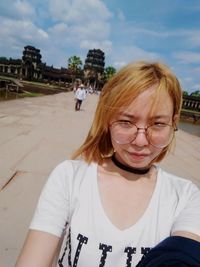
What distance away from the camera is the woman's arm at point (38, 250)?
104 centimetres

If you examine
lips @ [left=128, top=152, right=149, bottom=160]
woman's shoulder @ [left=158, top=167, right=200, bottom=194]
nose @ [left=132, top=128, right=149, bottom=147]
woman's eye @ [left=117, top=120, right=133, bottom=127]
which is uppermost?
woman's eye @ [left=117, top=120, right=133, bottom=127]

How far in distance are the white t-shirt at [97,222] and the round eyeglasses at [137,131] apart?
0.71 feet

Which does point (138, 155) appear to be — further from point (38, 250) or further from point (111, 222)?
point (38, 250)

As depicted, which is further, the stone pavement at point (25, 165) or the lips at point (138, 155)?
the stone pavement at point (25, 165)

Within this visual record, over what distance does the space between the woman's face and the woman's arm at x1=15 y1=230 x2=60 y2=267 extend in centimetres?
46

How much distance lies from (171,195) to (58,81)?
264 feet

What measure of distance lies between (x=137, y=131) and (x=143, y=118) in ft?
0.20

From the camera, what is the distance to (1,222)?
8.79 feet

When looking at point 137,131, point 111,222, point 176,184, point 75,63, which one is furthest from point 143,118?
point 75,63

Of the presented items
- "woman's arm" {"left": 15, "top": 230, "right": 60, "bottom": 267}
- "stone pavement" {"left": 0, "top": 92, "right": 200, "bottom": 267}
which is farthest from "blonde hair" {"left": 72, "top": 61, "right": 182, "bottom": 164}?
"stone pavement" {"left": 0, "top": 92, "right": 200, "bottom": 267}

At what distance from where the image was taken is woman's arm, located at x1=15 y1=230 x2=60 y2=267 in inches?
40.8

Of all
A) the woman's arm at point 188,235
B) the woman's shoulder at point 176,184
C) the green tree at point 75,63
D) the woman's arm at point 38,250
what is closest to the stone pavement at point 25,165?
the woman's arm at point 38,250

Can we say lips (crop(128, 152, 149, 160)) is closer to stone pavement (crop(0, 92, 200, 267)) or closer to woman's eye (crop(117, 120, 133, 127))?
woman's eye (crop(117, 120, 133, 127))

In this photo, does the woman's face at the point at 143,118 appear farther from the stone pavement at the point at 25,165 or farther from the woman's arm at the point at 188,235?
the stone pavement at the point at 25,165
